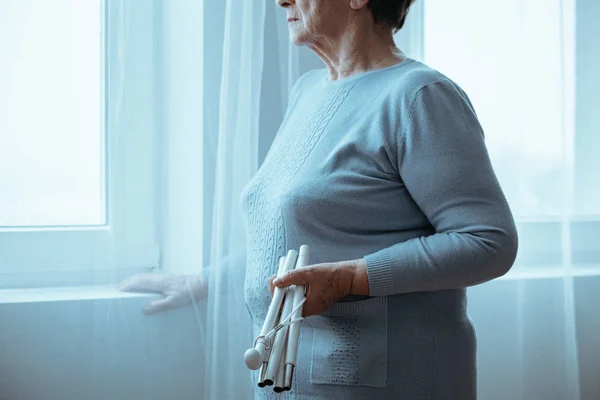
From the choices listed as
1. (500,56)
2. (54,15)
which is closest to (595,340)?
(500,56)

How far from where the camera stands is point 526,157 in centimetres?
192

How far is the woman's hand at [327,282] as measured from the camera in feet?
3.44

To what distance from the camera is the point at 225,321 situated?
5.02 ft

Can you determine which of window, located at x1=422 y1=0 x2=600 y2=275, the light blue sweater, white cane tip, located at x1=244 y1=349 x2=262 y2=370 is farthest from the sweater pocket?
window, located at x1=422 y1=0 x2=600 y2=275

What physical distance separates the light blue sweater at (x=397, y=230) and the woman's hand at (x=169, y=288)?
336mm

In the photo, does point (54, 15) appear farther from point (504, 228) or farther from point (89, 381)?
point (504, 228)

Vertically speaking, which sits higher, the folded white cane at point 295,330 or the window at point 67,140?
the window at point 67,140

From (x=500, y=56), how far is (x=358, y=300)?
1017 millimetres

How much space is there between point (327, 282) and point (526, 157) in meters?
1.04

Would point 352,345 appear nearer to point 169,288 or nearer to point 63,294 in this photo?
point 169,288

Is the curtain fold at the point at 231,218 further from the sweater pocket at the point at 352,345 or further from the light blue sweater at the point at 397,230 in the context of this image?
the sweater pocket at the point at 352,345

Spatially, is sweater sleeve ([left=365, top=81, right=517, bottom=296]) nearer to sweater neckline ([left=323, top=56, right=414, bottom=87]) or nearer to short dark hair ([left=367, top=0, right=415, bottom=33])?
sweater neckline ([left=323, top=56, right=414, bottom=87])

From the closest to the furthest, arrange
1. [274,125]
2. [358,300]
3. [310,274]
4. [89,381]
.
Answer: [310,274]
[358,300]
[89,381]
[274,125]

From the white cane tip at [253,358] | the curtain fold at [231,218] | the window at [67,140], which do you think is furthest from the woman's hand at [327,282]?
the window at [67,140]
